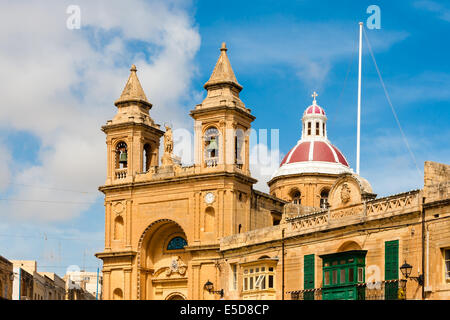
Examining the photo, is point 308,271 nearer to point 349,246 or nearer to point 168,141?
point 349,246

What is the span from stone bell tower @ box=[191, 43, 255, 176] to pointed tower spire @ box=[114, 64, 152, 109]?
6.13 meters

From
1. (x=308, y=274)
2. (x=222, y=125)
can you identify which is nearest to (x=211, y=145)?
(x=222, y=125)

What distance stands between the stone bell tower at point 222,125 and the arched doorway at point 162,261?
5.75 m

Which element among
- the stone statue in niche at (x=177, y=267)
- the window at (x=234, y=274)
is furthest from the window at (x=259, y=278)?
the stone statue in niche at (x=177, y=267)

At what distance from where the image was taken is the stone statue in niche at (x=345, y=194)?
43438 mm

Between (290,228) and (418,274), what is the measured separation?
11274mm

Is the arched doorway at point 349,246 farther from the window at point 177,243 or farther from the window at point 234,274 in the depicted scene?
the window at point 177,243

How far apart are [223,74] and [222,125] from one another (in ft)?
13.1

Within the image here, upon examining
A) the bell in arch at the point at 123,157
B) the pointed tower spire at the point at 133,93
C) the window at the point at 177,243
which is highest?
the pointed tower spire at the point at 133,93

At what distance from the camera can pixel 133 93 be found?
63.9 metres

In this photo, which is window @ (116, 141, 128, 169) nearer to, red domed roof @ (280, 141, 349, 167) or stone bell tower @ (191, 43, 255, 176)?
stone bell tower @ (191, 43, 255, 176)

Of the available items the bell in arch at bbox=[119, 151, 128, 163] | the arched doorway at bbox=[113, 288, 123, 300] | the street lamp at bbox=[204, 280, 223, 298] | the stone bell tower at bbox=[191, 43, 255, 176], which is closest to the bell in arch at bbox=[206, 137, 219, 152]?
the stone bell tower at bbox=[191, 43, 255, 176]

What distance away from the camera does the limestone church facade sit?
3862 centimetres
